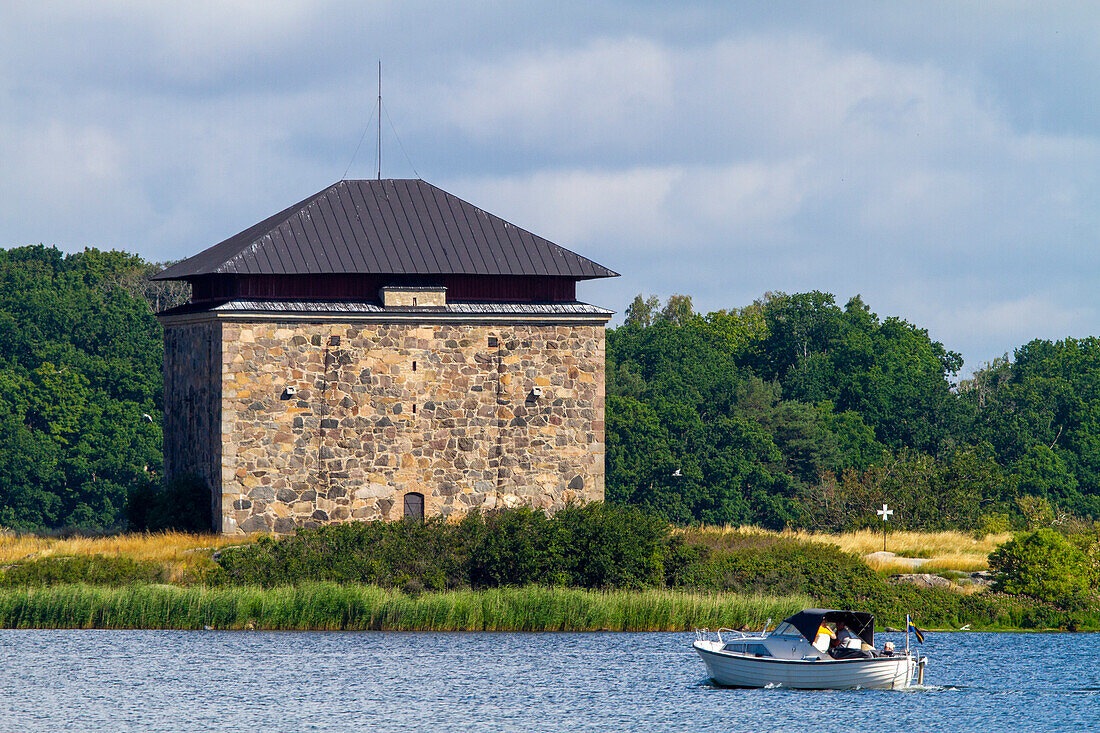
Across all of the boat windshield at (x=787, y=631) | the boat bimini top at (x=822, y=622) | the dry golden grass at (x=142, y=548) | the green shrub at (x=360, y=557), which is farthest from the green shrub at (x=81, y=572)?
the boat bimini top at (x=822, y=622)

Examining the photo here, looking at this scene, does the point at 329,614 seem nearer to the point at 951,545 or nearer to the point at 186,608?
the point at 186,608

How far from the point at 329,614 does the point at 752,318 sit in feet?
218

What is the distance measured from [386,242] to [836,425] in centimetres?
3874

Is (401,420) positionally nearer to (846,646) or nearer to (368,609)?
(368,609)

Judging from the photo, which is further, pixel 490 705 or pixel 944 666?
pixel 944 666

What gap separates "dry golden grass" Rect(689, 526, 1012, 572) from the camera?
4912 centimetres

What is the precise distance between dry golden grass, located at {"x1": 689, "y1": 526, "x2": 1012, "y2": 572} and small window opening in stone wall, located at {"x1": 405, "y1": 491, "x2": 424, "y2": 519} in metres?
8.02

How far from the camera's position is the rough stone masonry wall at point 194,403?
162 feet

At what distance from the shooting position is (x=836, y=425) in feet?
279

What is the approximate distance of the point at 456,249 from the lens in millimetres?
51781

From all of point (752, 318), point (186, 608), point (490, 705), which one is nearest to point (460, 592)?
point (186, 608)

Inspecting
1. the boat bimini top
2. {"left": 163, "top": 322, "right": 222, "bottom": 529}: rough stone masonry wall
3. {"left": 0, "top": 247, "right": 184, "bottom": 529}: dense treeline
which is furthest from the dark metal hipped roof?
{"left": 0, "top": 247, "right": 184, "bottom": 529}: dense treeline

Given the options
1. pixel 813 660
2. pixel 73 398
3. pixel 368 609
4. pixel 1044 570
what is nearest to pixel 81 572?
pixel 368 609

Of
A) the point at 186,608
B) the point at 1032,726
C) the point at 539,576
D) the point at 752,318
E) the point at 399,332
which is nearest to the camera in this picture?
the point at 1032,726
